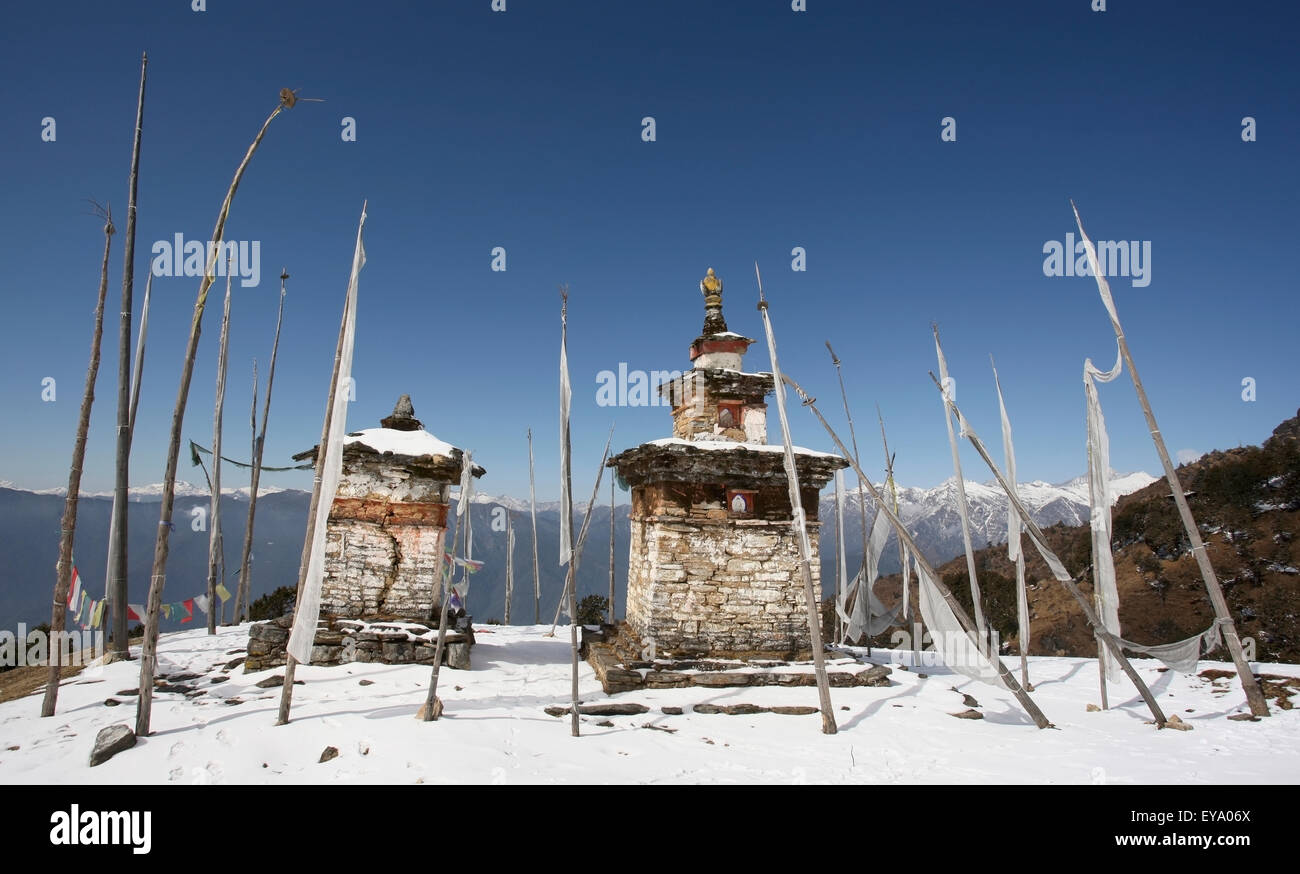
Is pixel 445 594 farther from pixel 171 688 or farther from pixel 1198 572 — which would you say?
pixel 1198 572

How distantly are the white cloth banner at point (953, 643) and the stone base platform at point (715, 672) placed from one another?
7.56 ft

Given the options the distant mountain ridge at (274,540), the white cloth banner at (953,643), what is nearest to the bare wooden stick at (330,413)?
the white cloth banner at (953,643)

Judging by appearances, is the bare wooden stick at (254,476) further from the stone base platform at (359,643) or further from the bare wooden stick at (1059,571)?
the bare wooden stick at (1059,571)

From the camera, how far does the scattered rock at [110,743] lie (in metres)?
6.31

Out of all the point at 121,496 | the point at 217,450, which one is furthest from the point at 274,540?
the point at 121,496

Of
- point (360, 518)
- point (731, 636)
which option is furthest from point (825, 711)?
point (360, 518)

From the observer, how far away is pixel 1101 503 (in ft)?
31.8

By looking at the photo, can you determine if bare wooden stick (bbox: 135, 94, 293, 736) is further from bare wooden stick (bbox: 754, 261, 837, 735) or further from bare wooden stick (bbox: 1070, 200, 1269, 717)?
bare wooden stick (bbox: 1070, 200, 1269, 717)

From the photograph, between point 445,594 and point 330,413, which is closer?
point 445,594

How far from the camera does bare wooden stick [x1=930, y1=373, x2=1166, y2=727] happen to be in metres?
8.60

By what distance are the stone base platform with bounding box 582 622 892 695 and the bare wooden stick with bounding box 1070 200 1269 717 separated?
500 centimetres

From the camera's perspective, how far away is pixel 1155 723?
353 inches

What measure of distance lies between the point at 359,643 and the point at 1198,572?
30936 millimetres
